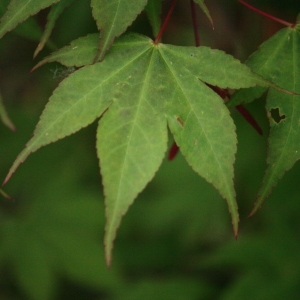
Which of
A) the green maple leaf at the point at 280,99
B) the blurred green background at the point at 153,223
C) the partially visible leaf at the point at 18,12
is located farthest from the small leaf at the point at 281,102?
the blurred green background at the point at 153,223

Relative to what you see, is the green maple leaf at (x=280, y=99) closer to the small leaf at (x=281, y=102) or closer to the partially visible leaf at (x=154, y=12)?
the small leaf at (x=281, y=102)

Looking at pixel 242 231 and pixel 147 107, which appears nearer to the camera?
pixel 147 107

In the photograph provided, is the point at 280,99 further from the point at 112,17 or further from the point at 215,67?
the point at 112,17

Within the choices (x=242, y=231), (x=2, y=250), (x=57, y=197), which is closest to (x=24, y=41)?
(x=57, y=197)

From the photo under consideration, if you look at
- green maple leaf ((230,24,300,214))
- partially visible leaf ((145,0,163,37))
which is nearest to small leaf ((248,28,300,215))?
green maple leaf ((230,24,300,214))

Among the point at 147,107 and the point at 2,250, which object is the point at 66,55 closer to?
→ the point at 147,107
